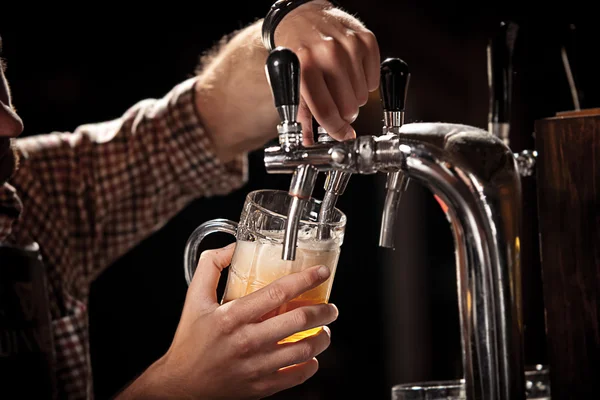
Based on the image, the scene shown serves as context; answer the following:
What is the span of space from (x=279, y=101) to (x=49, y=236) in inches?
44.3

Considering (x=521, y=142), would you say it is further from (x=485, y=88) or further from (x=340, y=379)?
(x=340, y=379)

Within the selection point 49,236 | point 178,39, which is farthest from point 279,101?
point 178,39

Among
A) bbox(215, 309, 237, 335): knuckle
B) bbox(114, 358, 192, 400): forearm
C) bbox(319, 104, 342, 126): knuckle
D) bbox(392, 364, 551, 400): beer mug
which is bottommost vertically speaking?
bbox(392, 364, 551, 400): beer mug

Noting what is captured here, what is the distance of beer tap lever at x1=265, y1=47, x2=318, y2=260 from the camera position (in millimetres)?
490

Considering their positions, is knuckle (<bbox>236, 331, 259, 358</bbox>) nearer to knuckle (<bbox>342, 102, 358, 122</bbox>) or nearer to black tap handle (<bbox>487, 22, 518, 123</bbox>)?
knuckle (<bbox>342, 102, 358, 122</bbox>)

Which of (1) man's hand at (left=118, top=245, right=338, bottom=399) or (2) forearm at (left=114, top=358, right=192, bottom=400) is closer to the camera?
(1) man's hand at (left=118, top=245, right=338, bottom=399)

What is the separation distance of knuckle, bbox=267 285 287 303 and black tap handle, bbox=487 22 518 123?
487 millimetres

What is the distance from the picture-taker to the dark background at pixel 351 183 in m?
2.26

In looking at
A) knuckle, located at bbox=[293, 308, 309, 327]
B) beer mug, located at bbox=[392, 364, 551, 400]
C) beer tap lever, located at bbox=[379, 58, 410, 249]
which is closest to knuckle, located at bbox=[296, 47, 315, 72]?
beer tap lever, located at bbox=[379, 58, 410, 249]

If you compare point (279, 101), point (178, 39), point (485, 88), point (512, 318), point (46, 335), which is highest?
point (178, 39)

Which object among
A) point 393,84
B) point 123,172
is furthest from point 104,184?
point 393,84

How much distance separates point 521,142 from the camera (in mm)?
1556

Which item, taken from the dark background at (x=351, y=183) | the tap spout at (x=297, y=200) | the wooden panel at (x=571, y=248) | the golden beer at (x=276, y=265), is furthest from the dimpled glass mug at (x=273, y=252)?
the dark background at (x=351, y=183)

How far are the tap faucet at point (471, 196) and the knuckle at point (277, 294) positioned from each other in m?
0.09
